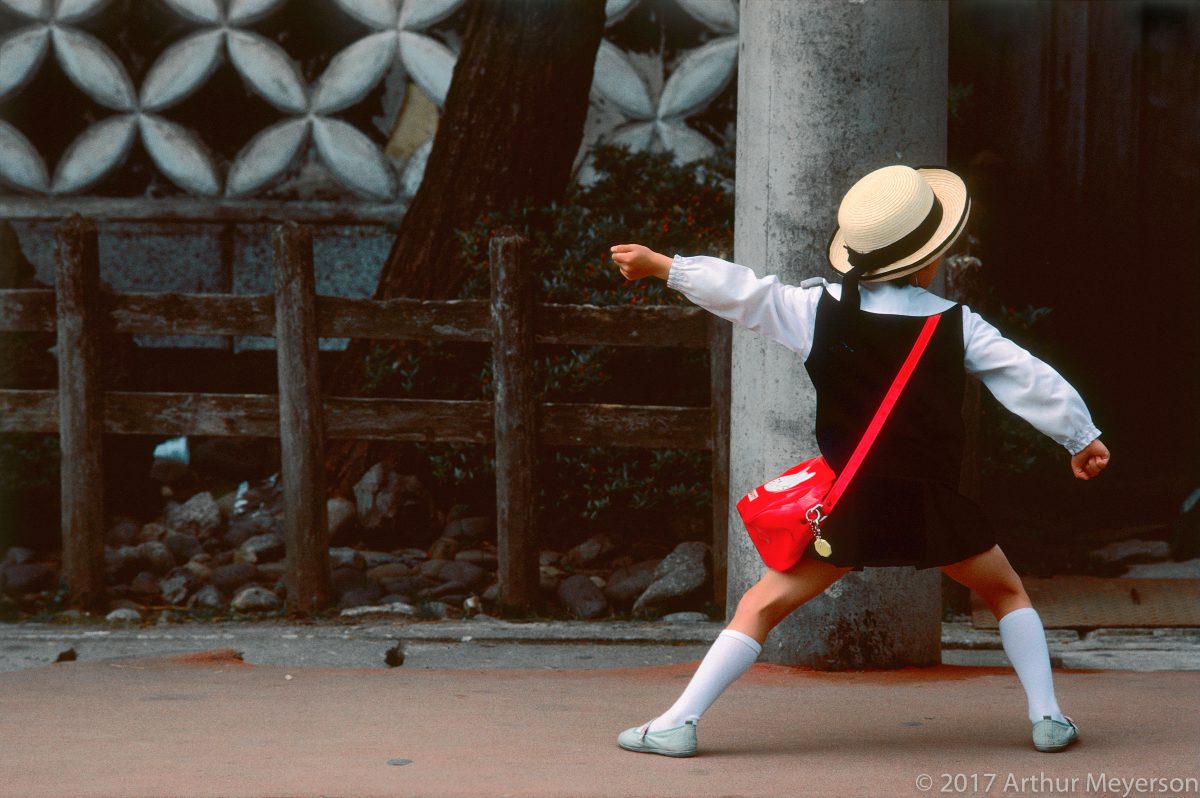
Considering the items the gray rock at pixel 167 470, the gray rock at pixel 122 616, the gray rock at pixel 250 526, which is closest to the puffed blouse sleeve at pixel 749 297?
the gray rock at pixel 122 616

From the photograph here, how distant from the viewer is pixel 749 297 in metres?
3.73

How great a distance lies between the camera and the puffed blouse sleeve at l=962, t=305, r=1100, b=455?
Answer: 11.8 ft

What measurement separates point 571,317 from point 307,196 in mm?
3689

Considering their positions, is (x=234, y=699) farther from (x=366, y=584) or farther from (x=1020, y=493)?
(x=1020, y=493)

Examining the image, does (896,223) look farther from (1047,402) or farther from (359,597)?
(359,597)

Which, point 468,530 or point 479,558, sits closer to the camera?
point 479,558

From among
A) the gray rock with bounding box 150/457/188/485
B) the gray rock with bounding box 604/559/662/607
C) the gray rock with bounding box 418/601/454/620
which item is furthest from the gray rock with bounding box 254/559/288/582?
the gray rock with bounding box 604/559/662/607

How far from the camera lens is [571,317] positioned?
5.95 meters

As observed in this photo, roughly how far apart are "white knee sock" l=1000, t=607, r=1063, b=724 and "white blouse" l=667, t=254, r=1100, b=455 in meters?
0.47

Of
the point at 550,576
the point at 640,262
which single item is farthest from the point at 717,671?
the point at 550,576

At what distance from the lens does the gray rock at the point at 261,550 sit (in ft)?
23.5

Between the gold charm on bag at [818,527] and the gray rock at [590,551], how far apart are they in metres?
3.32

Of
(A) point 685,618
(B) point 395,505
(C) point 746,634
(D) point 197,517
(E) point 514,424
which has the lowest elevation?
(A) point 685,618

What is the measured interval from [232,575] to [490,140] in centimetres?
242
